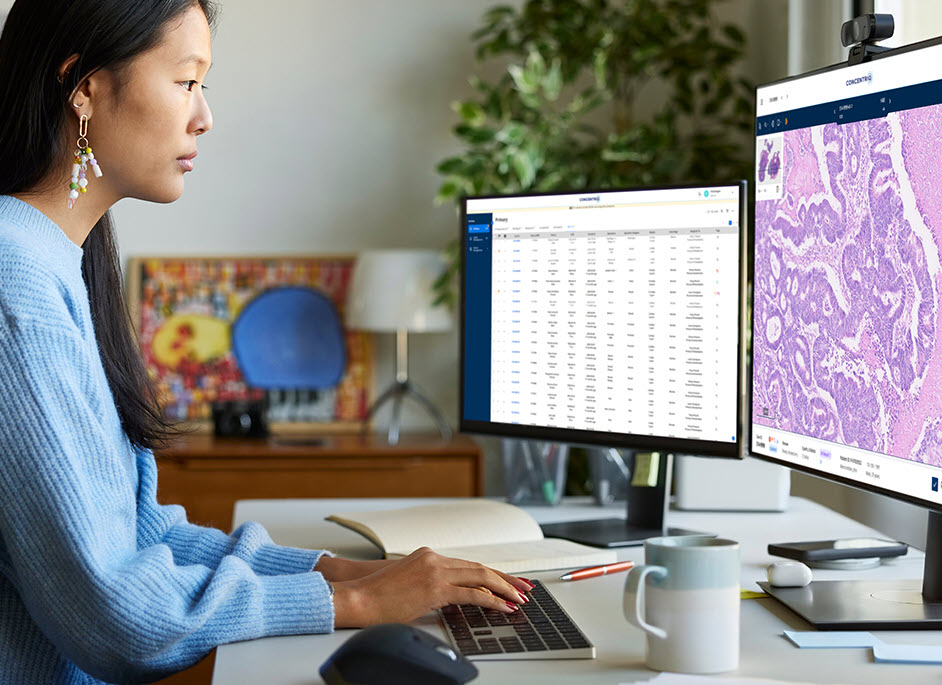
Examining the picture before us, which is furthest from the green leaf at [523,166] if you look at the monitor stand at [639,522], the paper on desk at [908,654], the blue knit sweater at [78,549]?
the paper on desk at [908,654]

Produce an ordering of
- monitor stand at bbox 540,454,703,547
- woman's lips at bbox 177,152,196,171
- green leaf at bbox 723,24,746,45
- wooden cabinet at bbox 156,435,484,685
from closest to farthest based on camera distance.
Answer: woman's lips at bbox 177,152,196,171 → monitor stand at bbox 540,454,703,547 → wooden cabinet at bbox 156,435,484,685 → green leaf at bbox 723,24,746,45

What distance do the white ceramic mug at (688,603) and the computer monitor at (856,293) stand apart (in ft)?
0.59

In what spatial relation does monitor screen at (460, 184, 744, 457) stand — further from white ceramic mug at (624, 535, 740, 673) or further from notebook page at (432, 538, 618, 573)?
white ceramic mug at (624, 535, 740, 673)

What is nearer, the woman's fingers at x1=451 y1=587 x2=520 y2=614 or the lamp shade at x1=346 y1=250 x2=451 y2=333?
the woman's fingers at x1=451 y1=587 x2=520 y2=614

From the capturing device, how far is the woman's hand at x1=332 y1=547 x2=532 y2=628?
98 centimetres

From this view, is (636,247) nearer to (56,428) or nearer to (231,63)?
(56,428)

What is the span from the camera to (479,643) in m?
0.92

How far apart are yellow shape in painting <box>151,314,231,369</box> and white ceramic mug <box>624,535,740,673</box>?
2.63m

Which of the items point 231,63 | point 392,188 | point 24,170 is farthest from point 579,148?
point 24,170

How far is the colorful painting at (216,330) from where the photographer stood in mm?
3283

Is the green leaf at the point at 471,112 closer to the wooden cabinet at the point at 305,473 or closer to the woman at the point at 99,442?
the wooden cabinet at the point at 305,473

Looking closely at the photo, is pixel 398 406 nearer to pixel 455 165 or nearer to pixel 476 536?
pixel 455 165

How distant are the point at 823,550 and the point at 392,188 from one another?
2372 millimetres

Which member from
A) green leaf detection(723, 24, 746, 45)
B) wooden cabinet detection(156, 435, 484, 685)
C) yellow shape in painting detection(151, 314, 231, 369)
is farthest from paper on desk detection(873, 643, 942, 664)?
yellow shape in painting detection(151, 314, 231, 369)
